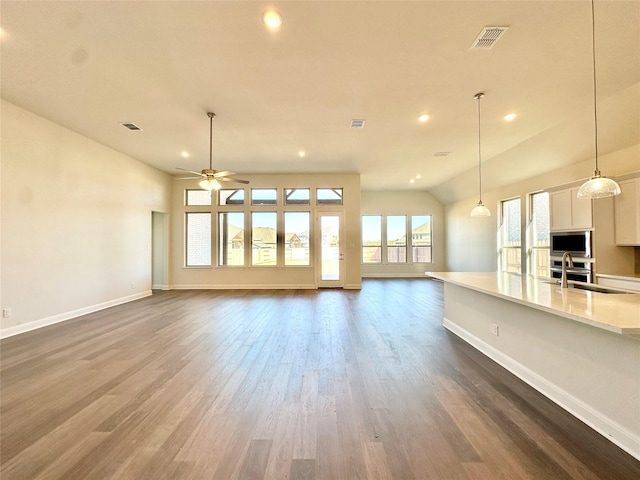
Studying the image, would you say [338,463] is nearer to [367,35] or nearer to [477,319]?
[477,319]

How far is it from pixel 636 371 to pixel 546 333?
70cm

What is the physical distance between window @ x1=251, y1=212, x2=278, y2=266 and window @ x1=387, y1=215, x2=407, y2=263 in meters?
4.65

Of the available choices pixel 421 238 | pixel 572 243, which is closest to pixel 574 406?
pixel 572 243

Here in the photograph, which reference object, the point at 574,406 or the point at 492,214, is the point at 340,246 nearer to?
→ the point at 492,214

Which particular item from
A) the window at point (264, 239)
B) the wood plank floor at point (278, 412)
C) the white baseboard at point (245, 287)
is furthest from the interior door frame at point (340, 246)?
the wood plank floor at point (278, 412)

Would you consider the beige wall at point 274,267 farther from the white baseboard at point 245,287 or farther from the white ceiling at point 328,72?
the white ceiling at point 328,72

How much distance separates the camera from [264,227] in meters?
8.27

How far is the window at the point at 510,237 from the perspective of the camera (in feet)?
22.6

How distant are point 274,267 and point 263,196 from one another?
2.10 meters

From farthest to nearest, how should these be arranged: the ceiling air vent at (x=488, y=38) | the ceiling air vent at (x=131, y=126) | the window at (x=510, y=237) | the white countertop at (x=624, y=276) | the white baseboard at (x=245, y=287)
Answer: the white baseboard at (x=245, y=287) → the window at (x=510, y=237) → the ceiling air vent at (x=131, y=126) → the white countertop at (x=624, y=276) → the ceiling air vent at (x=488, y=38)

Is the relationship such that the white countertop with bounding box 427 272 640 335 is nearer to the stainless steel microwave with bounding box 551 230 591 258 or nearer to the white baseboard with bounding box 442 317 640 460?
the white baseboard with bounding box 442 317 640 460

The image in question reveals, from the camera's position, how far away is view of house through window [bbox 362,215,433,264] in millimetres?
10688

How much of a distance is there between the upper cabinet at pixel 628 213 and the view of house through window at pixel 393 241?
22.0 feet

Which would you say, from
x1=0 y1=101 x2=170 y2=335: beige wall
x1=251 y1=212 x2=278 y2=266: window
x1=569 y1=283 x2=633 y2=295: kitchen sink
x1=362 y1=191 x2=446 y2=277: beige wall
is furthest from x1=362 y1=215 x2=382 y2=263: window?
x1=0 y1=101 x2=170 y2=335: beige wall
